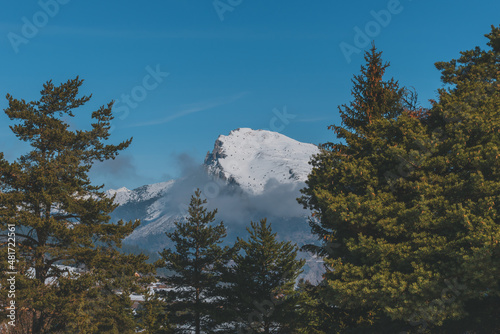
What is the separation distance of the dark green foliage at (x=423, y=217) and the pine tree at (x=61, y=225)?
13.3 meters

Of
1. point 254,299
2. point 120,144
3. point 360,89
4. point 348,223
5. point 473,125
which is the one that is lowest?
point 254,299

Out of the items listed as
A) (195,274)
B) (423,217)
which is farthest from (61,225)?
(423,217)

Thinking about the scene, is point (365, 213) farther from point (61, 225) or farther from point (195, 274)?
point (195, 274)

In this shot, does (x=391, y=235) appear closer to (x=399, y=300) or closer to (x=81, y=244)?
(x=399, y=300)

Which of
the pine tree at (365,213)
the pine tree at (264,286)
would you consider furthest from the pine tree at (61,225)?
the pine tree at (365,213)

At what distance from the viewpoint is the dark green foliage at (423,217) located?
18.5 meters

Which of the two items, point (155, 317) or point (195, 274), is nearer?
point (195, 274)

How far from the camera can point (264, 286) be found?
33.2 metres

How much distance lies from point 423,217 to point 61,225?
1906cm

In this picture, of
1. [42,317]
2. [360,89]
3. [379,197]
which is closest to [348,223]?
[379,197]

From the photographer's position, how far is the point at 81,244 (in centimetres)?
2603

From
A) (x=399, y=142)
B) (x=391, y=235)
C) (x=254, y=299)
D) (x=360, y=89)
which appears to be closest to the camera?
(x=391, y=235)

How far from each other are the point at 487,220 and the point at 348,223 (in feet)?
20.0

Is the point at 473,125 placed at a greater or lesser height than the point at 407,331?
greater
